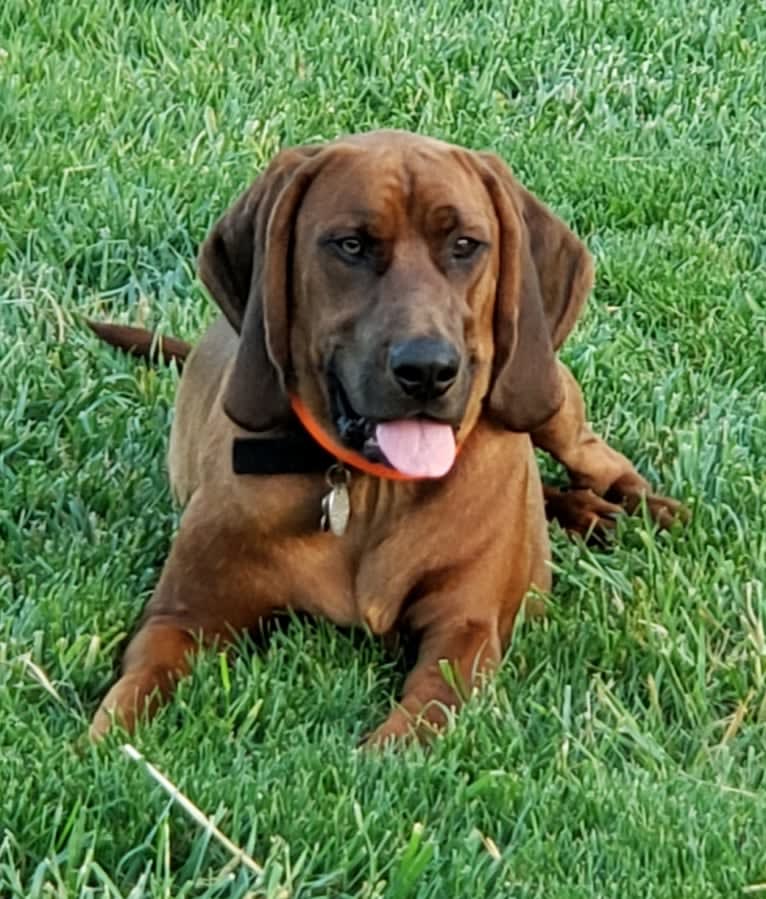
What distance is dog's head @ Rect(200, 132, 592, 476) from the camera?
3.94m

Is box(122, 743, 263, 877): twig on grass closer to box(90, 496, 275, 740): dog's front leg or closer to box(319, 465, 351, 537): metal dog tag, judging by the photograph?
box(90, 496, 275, 740): dog's front leg

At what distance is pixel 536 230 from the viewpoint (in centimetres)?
429

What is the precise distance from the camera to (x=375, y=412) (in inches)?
156

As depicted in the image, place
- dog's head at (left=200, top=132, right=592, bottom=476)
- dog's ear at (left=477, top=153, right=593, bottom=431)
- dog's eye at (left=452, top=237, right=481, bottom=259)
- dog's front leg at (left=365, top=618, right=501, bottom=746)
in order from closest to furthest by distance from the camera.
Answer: dog's front leg at (left=365, top=618, right=501, bottom=746) → dog's head at (left=200, top=132, right=592, bottom=476) → dog's eye at (left=452, top=237, right=481, bottom=259) → dog's ear at (left=477, top=153, right=593, bottom=431)

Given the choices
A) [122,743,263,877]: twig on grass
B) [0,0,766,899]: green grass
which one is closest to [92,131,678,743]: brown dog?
[0,0,766,899]: green grass

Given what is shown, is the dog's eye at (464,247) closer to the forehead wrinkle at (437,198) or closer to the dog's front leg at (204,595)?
the forehead wrinkle at (437,198)

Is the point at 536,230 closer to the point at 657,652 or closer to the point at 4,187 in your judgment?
the point at 657,652

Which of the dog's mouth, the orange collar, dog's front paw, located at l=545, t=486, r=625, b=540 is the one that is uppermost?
the dog's mouth

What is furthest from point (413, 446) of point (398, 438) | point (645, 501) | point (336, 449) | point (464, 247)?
point (645, 501)

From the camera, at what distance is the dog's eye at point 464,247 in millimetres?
4055

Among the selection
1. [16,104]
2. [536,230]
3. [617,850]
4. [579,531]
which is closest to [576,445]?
[579,531]

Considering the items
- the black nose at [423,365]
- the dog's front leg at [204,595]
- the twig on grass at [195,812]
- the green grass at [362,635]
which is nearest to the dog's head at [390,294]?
the black nose at [423,365]

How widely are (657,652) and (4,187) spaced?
285 cm

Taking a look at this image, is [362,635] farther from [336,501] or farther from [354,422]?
[354,422]
